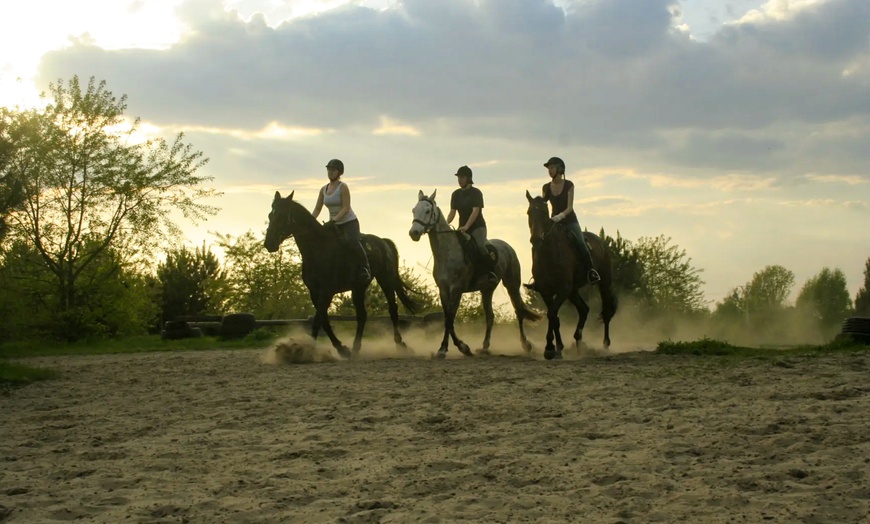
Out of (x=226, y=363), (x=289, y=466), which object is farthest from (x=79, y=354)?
(x=289, y=466)

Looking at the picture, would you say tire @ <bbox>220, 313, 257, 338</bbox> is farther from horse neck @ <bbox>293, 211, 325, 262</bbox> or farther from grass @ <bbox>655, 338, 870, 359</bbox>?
grass @ <bbox>655, 338, 870, 359</bbox>

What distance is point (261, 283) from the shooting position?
182ft

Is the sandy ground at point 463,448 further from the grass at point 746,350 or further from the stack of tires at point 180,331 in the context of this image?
the stack of tires at point 180,331

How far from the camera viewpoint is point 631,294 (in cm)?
3831

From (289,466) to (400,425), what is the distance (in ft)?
5.19

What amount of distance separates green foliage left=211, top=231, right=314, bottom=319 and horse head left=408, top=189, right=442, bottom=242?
124 ft

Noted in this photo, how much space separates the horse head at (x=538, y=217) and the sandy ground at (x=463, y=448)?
3.40 metres

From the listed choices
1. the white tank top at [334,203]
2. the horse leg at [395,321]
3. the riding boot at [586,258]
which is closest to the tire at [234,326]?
the horse leg at [395,321]

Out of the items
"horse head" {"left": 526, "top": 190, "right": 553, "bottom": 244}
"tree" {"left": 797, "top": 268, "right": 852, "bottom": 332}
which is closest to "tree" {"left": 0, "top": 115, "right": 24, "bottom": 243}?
"horse head" {"left": 526, "top": 190, "right": 553, "bottom": 244}

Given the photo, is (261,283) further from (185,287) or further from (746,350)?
(746,350)

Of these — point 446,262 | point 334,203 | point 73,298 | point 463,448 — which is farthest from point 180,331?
point 463,448

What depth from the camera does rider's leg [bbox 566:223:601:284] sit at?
1582 cm

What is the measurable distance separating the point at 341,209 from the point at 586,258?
419 cm

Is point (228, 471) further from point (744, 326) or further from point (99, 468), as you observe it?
point (744, 326)
